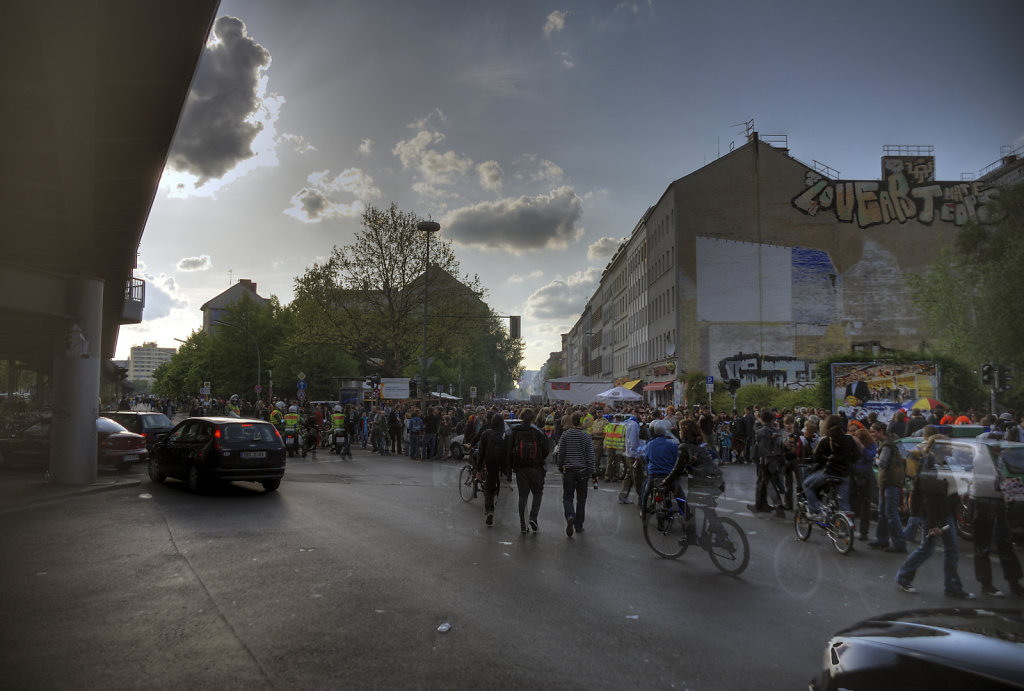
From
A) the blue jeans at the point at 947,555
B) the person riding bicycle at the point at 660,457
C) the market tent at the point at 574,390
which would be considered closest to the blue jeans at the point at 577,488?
the person riding bicycle at the point at 660,457

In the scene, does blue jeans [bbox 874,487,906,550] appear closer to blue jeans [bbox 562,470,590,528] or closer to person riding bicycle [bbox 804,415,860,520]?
person riding bicycle [bbox 804,415,860,520]

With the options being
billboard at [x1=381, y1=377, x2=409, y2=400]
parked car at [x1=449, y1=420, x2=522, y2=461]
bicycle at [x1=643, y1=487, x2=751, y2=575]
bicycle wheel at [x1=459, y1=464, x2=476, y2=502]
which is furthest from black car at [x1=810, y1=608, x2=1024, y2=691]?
billboard at [x1=381, y1=377, x2=409, y2=400]

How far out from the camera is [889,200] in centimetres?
4878

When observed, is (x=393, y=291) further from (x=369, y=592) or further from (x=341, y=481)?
(x=369, y=592)

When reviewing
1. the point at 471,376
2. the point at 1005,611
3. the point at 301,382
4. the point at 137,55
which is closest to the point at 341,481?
the point at 137,55

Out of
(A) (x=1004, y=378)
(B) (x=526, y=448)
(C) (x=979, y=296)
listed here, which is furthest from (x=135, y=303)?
(C) (x=979, y=296)

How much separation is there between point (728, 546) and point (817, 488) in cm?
273

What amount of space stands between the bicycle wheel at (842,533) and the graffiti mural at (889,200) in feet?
143

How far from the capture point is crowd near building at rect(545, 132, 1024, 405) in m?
48.0

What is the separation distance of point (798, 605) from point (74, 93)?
8.66m

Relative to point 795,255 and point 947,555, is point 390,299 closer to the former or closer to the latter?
point 795,255

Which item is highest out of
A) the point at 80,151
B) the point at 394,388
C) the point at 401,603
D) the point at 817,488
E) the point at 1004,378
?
the point at 80,151

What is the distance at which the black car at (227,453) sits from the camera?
45.4 ft

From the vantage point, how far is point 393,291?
135 ft
